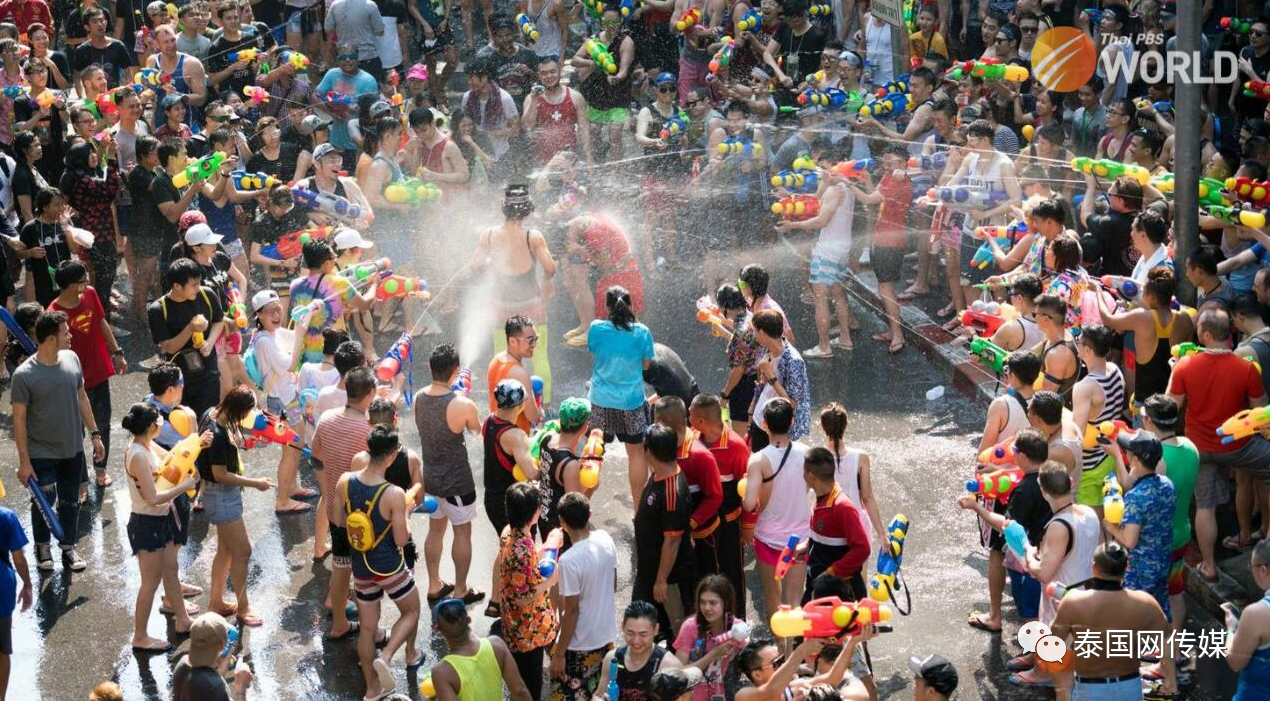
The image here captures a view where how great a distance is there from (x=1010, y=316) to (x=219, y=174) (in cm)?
687

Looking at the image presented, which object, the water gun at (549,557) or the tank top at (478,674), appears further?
the water gun at (549,557)

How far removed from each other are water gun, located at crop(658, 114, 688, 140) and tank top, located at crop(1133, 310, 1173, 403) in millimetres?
6034

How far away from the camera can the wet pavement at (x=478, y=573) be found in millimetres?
8148

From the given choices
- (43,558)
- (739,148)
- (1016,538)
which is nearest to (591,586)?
Answer: (1016,538)

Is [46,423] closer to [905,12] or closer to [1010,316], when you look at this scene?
[1010,316]

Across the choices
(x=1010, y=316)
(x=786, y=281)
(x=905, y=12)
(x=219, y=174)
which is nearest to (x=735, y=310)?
(x=1010, y=316)

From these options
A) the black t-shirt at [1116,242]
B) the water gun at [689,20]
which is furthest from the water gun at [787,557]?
the water gun at [689,20]

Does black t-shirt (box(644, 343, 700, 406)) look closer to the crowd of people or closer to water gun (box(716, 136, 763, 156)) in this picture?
the crowd of people

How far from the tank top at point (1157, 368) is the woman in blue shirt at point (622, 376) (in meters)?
3.19

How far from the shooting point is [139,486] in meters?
8.21

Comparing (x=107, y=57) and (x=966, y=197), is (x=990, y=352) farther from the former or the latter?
(x=107, y=57)

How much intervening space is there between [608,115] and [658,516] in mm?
8571

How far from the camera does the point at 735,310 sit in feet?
32.0

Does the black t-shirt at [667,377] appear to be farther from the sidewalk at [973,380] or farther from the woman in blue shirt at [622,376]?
the sidewalk at [973,380]
